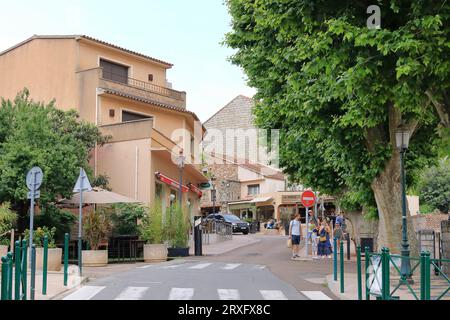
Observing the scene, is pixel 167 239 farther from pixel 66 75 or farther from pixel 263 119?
pixel 66 75

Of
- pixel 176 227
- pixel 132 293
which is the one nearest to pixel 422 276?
pixel 132 293

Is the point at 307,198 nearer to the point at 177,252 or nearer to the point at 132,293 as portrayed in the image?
the point at 177,252

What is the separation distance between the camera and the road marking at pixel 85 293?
10891 millimetres

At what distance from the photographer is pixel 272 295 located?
37.4 ft

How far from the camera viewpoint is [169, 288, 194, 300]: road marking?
10.6m

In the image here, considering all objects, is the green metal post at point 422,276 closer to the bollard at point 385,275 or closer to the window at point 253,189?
the bollard at point 385,275

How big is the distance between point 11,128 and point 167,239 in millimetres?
7406

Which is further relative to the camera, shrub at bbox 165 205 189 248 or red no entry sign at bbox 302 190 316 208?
red no entry sign at bbox 302 190 316 208

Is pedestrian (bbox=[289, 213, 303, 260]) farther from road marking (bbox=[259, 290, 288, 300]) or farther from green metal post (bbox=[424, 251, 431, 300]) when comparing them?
green metal post (bbox=[424, 251, 431, 300])

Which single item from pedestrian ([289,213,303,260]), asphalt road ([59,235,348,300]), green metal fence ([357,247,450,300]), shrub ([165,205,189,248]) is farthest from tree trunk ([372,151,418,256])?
shrub ([165,205,189,248])

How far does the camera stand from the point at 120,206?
984 inches

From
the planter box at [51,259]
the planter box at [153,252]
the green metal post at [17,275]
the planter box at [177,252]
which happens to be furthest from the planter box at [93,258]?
the green metal post at [17,275]

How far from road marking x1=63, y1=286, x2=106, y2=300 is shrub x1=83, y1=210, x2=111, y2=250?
Answer: 25.4ft

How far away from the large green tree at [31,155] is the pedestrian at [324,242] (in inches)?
386
